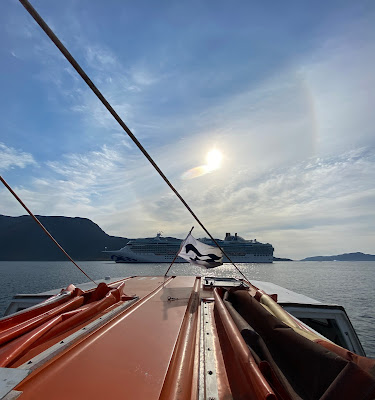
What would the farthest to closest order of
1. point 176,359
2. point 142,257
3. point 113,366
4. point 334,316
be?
point 142,257, point 334,316, point 176,359, point 113,366

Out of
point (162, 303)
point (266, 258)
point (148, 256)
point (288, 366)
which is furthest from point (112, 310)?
point (266, 258)

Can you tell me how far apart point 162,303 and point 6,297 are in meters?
27.0

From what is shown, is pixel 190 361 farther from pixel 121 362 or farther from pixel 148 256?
pixel 148 256

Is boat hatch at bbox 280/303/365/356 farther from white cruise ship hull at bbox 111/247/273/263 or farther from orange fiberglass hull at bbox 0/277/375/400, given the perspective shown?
white cruise ship hull at bbox 111/247/273/263

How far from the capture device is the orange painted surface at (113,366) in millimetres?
2051

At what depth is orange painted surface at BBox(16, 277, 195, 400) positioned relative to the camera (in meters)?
2.05

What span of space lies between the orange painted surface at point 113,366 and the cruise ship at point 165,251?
9518cm

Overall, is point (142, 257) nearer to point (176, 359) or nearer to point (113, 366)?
point (176, 359)

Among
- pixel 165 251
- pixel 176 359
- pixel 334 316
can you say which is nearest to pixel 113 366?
pixel 176 359

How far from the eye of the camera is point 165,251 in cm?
9938

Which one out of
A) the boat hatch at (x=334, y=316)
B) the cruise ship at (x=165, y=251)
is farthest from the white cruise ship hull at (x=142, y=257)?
Answer: the boat hatch at (x=334, y=316)

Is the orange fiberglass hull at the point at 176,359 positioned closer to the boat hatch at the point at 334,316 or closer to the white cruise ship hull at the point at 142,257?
the boat hatch at the point at 334,316

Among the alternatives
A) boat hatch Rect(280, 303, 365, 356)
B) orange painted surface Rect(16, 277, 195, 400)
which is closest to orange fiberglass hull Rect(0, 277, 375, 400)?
orange painted surface Rect(16, 277, 195, 400)

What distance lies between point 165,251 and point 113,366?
99.3m
